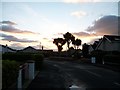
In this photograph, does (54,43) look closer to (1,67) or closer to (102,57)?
(102,57)

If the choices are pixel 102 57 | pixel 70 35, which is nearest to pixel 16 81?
pixel 102 57

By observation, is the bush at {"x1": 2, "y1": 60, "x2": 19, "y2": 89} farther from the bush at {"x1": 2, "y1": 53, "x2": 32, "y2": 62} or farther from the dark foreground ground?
the bush at {"x1": 2, "y1": 53, "x2": 32, "y2": 62}

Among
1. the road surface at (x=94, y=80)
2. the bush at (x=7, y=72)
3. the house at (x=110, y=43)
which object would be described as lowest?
the road surface at (x=94, y=80)

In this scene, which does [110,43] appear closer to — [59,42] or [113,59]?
[113,59]

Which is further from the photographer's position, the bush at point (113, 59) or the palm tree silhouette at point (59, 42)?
the palm tree silhouette at point (59, 42)

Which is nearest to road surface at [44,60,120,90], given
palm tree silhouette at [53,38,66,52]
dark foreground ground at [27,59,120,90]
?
dark foreground ground at [27,59,120,90]

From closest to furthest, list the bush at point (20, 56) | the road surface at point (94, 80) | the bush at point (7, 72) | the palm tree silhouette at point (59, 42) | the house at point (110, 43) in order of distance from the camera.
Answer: the bush at point (7, 72), the road surface at point (94, 80), the bush at point (20, 56), the house at point (110, 43), the palm tree silhouette at point (59, 42)

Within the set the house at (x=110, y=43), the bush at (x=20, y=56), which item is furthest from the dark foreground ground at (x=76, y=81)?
the house at (x=110, y=43)

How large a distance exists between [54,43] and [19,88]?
122 metres

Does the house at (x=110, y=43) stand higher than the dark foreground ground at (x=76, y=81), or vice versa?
the house at (x=110, y=43)

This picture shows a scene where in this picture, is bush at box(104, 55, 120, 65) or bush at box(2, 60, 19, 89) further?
bush at box(104, 55, 120, 65)

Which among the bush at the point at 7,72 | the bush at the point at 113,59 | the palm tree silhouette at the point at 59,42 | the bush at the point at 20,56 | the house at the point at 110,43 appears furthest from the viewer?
the palm tree silhouette at the point at 59,42

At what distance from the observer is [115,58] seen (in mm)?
45531

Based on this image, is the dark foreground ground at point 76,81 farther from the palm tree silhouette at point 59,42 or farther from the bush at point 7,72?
the palm tree silhouette at point 59,42
